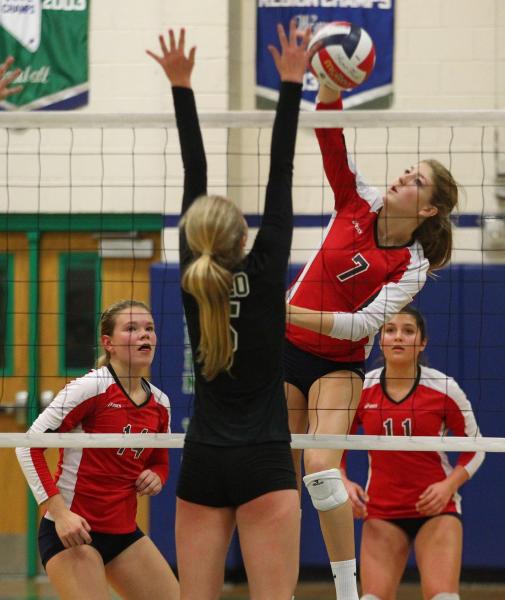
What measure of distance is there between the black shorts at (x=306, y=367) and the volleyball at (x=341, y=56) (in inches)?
42.5

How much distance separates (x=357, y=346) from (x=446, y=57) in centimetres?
431

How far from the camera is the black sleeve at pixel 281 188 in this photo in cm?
368

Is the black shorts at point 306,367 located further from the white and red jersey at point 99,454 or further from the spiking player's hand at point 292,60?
the spiking player's hand at point 292,60

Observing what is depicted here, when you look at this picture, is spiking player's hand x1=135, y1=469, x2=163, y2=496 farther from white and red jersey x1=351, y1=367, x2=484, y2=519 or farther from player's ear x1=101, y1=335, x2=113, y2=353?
white and red jersey x1=351, y1=367, x2=484, y2=519

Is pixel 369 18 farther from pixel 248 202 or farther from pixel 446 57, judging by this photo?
pixel 248 202

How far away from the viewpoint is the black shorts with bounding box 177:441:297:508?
3.57 m

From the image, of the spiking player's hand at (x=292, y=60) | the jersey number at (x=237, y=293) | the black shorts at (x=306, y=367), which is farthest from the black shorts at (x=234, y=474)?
the spiking player's hand at (x=292, y=60)

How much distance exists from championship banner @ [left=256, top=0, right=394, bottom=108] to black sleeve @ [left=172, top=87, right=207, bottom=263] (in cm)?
466

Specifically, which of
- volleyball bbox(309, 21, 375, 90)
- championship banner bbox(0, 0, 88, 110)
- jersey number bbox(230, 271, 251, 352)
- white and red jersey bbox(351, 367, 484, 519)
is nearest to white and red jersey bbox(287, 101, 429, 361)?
volleyball bbox(309, 21, 375, 90)

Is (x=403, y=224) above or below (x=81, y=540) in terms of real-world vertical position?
above

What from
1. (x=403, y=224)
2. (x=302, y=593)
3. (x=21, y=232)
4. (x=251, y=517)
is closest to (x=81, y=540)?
(x=251, y=517)

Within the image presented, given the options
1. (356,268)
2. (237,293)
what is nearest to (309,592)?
(356,268)

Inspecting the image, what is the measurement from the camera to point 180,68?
394 centimetres

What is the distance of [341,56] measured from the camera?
4449 mm
